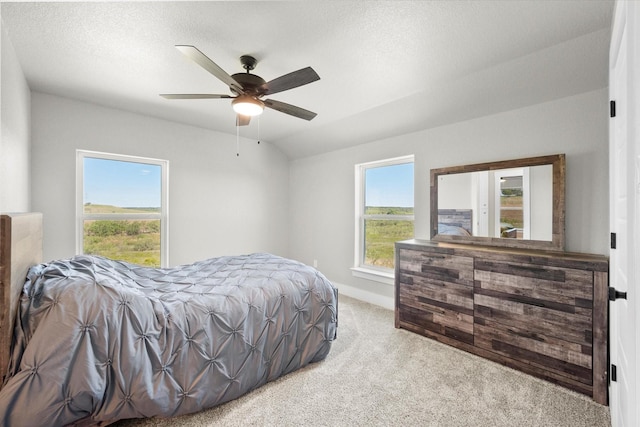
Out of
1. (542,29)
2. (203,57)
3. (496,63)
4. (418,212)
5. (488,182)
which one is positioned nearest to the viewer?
(203,57)

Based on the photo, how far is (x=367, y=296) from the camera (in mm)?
3893

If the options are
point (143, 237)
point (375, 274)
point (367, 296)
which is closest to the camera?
point (143, 237)

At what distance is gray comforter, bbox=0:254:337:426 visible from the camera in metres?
1.31

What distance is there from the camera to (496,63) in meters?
2.21

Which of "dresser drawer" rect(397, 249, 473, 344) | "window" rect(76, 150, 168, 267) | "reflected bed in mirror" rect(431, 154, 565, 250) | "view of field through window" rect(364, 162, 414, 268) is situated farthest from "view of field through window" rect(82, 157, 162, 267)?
"reflected bed in mirror" rect(431, 154, 565, 250)

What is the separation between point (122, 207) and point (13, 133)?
4.72 feet

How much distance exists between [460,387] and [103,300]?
2.36 metres

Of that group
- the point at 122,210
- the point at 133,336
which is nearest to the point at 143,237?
the point at 122,210

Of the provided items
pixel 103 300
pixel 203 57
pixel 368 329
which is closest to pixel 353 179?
pixel 368 329

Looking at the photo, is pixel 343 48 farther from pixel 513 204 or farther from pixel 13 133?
pixel 13 133

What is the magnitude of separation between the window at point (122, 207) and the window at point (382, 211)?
8.89 ft

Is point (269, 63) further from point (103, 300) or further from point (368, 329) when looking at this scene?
point (368, 329)

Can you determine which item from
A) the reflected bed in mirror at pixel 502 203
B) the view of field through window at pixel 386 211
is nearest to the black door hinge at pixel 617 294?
the reflected bed in mirror at pixel 502 203

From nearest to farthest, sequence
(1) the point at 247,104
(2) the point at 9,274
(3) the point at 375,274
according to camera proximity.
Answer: (2) the point at 9,274, (1) the point at 247,104, (3) the point at 375,274
